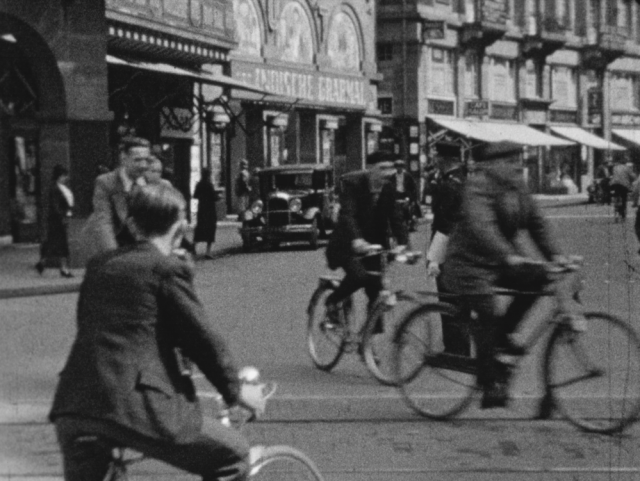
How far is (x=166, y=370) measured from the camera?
176 inches

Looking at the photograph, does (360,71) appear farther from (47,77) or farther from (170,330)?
(170,330)

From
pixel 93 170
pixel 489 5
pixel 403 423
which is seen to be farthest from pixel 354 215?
pixel 489 5

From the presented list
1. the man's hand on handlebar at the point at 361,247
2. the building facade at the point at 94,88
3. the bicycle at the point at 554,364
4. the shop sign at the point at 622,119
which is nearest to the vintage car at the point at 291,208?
the building facade at the point at 94,88

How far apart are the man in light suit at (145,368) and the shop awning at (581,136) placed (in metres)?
62.7

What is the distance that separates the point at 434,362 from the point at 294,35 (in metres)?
37.2

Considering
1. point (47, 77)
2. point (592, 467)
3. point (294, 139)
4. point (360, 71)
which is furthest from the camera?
point (360, 71)

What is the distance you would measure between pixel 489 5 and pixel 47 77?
40.0 metres

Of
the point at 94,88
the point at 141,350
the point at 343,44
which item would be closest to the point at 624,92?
the point at 343,44

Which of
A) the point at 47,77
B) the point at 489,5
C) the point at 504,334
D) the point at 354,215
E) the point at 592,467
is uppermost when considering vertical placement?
the point at 489,5

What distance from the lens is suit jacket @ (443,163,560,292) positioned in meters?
8.40

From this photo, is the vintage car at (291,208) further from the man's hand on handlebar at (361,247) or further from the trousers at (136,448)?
the trousers at (136,448)

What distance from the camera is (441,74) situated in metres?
57.8

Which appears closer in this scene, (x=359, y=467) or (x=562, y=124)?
(x=359, y=467)

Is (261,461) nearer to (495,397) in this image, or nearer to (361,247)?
(495,397)
